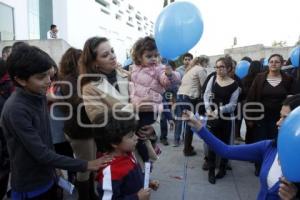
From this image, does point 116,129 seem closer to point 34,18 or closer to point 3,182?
point 3,182

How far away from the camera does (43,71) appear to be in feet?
6.39

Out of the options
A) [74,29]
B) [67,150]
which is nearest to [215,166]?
[67,150]

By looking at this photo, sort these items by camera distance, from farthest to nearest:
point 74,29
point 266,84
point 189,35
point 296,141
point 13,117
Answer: point 74,29
point 266,84
point 189,35
point 13,117
point 296,141

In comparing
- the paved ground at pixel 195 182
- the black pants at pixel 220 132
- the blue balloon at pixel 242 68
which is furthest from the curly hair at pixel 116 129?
the blue balloon at pixel 242 68

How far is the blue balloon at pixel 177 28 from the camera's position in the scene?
3.03m

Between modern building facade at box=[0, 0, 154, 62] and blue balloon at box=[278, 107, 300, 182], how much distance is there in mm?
18655

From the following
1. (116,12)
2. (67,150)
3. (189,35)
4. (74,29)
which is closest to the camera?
(189,35)

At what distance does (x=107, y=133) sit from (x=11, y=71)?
695mm

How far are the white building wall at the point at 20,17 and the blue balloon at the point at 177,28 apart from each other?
19.3 metres

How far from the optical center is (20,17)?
21.2 metres

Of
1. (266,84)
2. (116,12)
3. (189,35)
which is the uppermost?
(116,12)

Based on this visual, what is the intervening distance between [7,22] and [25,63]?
20.1 m

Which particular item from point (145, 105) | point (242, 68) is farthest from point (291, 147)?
point (242, 68)

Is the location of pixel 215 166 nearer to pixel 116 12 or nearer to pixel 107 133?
pixel 107 133
